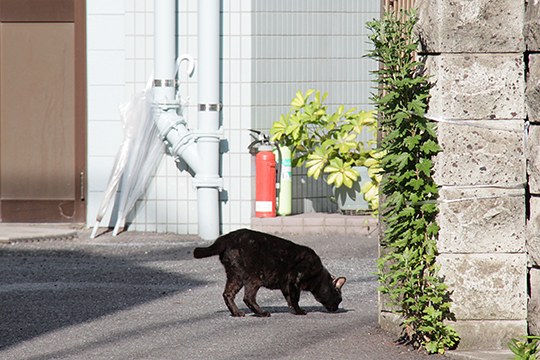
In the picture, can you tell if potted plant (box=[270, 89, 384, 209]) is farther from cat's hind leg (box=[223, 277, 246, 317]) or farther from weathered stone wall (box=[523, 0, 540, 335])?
weathered stone wall (box=[523, 0, 540, 335])

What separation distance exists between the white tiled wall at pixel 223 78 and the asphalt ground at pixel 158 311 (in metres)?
1.26

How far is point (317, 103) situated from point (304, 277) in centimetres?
597

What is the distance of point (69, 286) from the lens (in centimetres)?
1077

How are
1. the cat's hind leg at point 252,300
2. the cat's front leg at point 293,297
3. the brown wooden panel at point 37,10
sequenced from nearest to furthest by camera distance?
1. the cat's hind leg at point 252,300
2. the cat's front leg at point 293,297
3. the brown wooden panel at point 37,10

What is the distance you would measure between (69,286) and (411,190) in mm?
4175

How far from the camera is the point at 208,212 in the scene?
14.8 meters

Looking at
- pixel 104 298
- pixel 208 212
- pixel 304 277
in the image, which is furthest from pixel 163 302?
pixel 208 212

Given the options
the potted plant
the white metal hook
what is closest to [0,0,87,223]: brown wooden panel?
the white metal hook

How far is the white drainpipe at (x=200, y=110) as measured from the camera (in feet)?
48.4

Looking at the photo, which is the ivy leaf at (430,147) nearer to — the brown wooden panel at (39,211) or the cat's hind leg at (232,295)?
the cat's hind leg at (232,295)

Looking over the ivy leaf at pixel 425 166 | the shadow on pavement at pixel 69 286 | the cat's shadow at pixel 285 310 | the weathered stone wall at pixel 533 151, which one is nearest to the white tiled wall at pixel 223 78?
the shadow on pavement at pixel 69 286

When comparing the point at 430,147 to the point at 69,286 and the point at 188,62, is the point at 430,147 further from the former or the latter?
the point at 188,62

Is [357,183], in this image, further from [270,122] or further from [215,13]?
[215,13]

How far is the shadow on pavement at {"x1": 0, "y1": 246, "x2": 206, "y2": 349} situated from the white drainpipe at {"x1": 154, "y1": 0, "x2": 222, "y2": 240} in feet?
4.18
